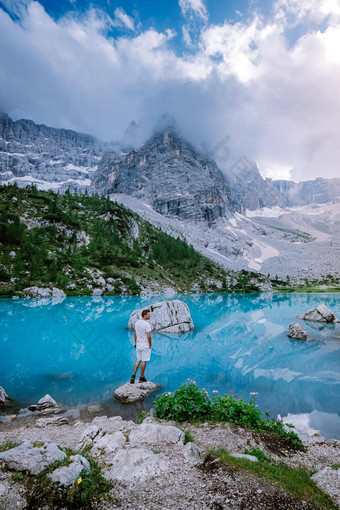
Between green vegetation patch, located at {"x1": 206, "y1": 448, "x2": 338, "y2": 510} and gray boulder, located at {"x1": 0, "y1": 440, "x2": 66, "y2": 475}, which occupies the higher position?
gray boulder, located at {"x1": 0, "y1": 440, "x2": 66, "y2": 475}

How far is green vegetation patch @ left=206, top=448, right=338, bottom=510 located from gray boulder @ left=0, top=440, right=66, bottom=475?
3.59 m

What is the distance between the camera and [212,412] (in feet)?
33.6

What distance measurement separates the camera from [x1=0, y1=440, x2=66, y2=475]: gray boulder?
5020mm

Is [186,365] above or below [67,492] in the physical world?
below

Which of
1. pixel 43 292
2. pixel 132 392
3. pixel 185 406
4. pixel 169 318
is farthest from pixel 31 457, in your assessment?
pixel 43 292

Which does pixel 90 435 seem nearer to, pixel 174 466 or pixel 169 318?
pixel 174 466

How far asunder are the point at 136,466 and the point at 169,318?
30189mm

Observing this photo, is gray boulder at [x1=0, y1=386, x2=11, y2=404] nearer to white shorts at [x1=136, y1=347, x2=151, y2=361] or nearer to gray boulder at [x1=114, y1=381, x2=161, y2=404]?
gray boulder at [x1=114, y1=381, x2=161, y2=404]

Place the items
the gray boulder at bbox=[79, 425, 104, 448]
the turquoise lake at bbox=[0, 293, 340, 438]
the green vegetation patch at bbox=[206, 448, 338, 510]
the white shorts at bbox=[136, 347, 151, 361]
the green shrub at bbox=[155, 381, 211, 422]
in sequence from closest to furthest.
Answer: the green vegetation patch at bbox=[206, 448, 338, 510] < the gray boulder at bbox=[79, 425, 104, 448] < the green shrub at bbox=[155, 381, 211, 422] < the white shorts at bbox=[136, 347, 151, 361] < the turquoise lake at bbox=[0, 293, 340, 438]

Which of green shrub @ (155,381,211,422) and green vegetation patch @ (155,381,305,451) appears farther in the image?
green shrub @ (155,381,211,422)

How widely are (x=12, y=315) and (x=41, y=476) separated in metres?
44.6

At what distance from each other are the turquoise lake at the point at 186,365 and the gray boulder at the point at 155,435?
5.05 m

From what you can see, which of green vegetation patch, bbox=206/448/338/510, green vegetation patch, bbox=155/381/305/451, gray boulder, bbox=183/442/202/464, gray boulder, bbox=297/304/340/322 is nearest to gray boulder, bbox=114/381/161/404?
green vegetation patch, bbox=155/381/305/451

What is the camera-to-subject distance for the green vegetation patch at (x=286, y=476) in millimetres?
5184
